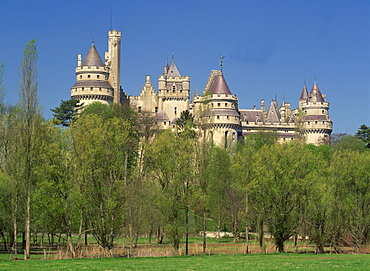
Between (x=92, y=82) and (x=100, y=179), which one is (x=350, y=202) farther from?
(x=92, y=82)

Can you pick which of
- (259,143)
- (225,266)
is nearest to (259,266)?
(225,266)

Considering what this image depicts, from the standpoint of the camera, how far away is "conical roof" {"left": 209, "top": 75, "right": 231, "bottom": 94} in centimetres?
9419

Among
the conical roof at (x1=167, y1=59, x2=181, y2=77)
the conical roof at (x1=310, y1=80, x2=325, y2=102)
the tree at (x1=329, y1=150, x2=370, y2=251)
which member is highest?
the conical roof at (x1=167, y1=59, x2=181, y2=77)

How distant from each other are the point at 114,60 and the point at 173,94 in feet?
37.6

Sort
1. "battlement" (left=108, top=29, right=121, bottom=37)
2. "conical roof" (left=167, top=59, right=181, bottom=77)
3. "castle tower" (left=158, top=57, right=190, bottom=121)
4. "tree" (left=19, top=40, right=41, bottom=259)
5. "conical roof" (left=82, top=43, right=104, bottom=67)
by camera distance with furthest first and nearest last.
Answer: "conical roof" (left=167, top=59, right=181, bottom=77) < "castle tower" (left=158, top=57, right=190, bottom=121) < "battlement" (left=108, top=29, right=121, bottom=37) < "conical roof" (left=82, top=43, right=104, bottom=67) < "tree" (left=19, top=40, right=41, bottom=259)

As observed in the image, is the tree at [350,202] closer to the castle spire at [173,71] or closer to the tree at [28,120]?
the tree at [28,120]

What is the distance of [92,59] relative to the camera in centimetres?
9181

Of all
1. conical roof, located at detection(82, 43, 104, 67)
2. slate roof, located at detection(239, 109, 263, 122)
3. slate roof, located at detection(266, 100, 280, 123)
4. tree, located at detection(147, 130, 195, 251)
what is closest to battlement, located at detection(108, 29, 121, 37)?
conical roof, located at detection(82, 43, 104, 67)

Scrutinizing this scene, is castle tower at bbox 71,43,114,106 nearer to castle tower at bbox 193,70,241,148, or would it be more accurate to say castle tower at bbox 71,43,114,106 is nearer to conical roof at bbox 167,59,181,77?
castle tower at bbox 193,70,241,148

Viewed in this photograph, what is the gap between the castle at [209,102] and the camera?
90.9m

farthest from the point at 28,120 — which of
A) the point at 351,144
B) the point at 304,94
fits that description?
the point at 304,94

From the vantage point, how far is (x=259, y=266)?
28.1m

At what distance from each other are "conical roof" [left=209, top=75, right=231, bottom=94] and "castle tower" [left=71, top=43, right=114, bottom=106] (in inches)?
555

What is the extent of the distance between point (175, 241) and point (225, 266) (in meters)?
10.6
